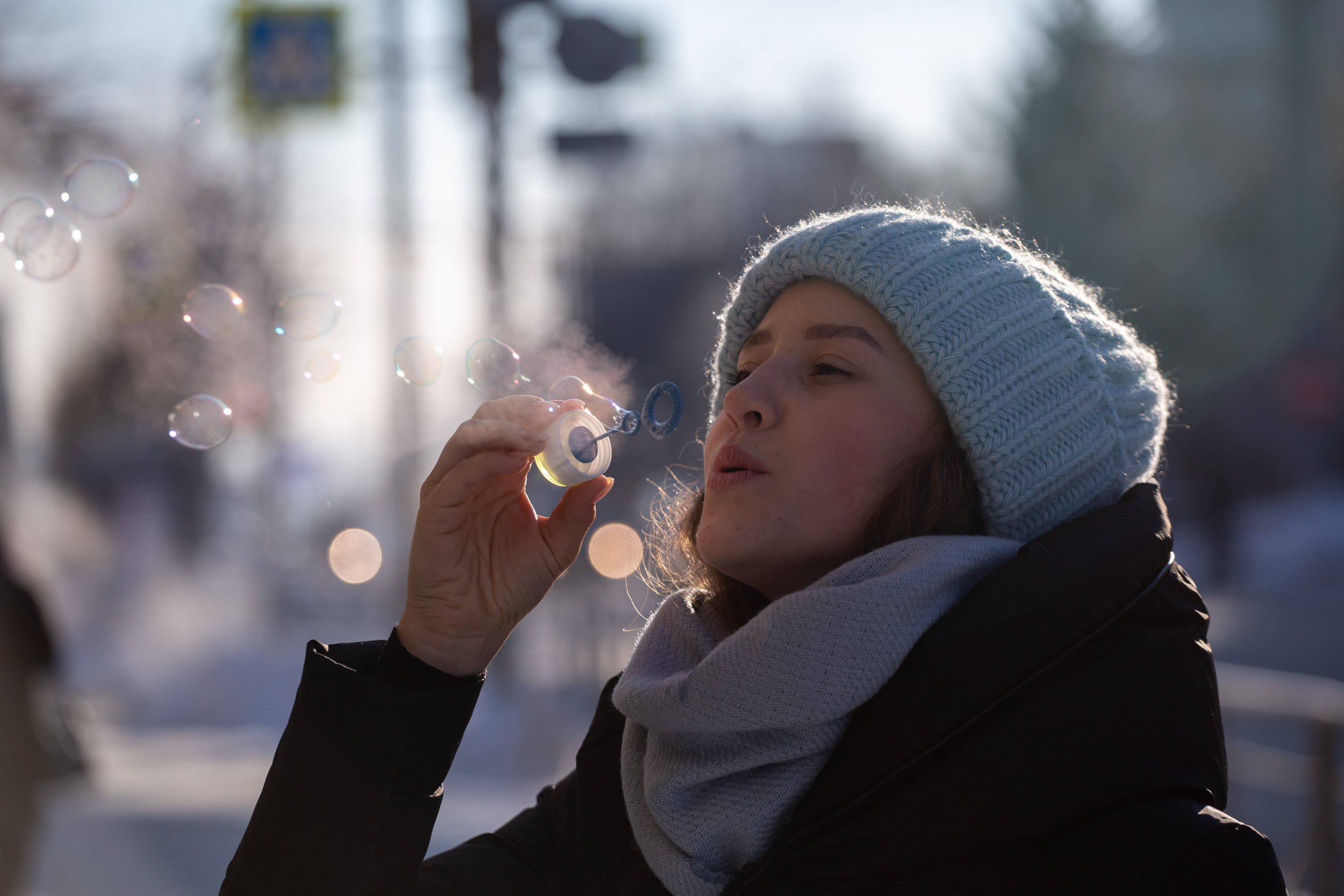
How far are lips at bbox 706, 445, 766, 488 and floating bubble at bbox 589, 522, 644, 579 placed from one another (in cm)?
309

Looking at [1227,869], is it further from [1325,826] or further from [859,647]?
[1325,826]

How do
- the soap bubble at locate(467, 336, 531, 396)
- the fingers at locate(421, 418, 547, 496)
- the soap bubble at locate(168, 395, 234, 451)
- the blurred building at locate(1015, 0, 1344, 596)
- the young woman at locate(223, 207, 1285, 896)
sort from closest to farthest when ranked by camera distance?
the young woman at locate(223, 207, 1285, 896), the fingers at locate(421, 418, 547, 496), the soap bubble at locate(467, 336, 531, 396), the soap bubble at locate(168, 395, 234, 451), the blurred building at locate(1015, 0, 1344, 596)

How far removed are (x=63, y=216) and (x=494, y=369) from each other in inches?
48.6

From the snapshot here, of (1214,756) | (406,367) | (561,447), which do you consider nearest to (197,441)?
(406,367)

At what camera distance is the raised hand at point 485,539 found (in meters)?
1.53

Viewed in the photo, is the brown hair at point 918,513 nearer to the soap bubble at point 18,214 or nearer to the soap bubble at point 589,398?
the soap bubble at point 589,398

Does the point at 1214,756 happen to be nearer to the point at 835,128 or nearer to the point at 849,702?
the point at 849,702

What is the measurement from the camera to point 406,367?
7.29 ft

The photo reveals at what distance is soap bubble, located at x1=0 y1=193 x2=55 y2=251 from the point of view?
8.04 ft

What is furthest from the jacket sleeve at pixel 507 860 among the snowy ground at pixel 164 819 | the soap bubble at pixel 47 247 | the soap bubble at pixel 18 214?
the soap bubble at pixel 18 214

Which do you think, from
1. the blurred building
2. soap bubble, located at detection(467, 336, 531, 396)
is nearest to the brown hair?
soap bubble, located at detection(467, 336, 531, 396)

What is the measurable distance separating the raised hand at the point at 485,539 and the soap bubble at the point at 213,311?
3.74 ft

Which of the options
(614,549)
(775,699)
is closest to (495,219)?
(614,549)

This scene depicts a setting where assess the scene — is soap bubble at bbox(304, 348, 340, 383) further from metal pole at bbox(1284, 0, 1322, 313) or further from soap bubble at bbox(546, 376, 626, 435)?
metal pole at bbox(1284, 0, 1322, 313)
